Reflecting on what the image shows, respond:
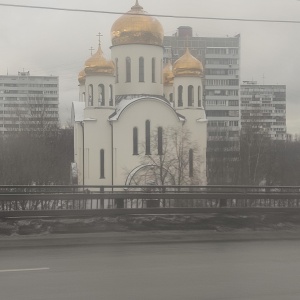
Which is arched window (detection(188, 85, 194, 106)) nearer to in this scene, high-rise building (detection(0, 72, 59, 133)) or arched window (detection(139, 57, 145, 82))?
arched window (detection(139, 57, 145, 82))

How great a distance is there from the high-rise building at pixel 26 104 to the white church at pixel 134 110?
1322 cm

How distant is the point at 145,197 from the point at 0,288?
6.19m

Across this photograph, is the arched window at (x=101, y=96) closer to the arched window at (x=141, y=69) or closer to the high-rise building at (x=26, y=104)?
the arched window at (x=141, y=69)

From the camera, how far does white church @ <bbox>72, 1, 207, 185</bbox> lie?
38.3 meters

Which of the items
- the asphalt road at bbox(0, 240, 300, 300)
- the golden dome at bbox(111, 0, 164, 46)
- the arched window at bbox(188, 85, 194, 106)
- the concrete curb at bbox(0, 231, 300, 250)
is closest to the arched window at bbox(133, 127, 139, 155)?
the arched window at bbox(188, 85, 194, 106)

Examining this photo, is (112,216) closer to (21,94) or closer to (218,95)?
(21,94)

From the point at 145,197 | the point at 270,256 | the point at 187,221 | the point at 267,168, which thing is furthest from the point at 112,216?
the point at 267,168

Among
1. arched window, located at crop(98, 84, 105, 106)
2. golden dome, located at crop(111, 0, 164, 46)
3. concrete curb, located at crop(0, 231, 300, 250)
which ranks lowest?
concrete curb, located at crop(0, 231, 300, 250)

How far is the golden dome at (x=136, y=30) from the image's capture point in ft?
127

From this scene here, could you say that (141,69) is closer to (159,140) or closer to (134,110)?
(134,110)

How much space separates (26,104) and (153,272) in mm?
53745

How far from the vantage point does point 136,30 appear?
38812 millimetres

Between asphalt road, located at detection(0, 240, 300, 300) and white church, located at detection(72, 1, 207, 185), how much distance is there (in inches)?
1059

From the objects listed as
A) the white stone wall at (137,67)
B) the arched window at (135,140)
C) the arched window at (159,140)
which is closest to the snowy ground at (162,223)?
the arched window at (159,140)
